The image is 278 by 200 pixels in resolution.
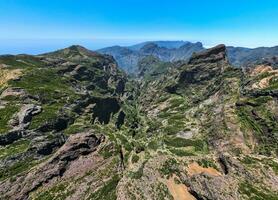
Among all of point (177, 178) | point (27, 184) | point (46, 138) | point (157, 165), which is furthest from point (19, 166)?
point (177, 178)

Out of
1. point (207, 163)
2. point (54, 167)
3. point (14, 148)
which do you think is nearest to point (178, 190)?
point (207, 163)

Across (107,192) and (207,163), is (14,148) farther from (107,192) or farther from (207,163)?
(207,163)

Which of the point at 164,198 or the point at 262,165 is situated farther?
the point at 262,165

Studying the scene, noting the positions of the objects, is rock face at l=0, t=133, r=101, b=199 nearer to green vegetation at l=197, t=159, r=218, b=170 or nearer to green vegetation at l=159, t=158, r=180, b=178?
green vegetation at l=159, t=158, r=180, b=178

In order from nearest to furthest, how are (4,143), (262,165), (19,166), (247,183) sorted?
(247,183) → (262,165) → (19,166) → (4,143)

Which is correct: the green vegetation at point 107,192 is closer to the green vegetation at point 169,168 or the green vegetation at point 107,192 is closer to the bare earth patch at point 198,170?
the green vegetation at point 169,168

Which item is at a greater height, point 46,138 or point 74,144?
point 74,144

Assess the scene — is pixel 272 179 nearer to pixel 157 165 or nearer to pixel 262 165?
pixel 262 165
